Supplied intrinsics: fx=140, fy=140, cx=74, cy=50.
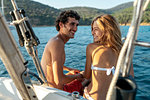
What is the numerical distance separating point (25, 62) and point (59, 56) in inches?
35.1

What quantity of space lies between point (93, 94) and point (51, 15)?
2286 inches

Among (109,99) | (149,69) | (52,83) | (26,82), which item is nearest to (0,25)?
(26,82)

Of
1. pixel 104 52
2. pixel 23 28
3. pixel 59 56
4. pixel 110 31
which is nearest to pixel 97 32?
pixel 110 31

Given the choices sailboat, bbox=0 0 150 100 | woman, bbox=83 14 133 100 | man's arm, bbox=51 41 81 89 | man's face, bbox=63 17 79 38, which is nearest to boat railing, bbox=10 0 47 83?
sailboat, bbox=0 0 150 100

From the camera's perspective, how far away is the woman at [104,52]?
1583 millimetres

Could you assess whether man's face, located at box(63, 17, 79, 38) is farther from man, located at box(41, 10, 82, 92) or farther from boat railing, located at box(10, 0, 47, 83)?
boat railing, located at box(10, 0, 47, 83)

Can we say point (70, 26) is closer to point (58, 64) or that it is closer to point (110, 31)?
point (58, 64)

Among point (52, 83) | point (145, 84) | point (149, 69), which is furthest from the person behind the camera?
point (149, 69)

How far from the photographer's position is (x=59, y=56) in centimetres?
195

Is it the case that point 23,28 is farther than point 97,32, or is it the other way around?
point 97,32

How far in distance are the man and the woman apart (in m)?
0.48

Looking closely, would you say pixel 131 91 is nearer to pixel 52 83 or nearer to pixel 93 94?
pixel 93 94

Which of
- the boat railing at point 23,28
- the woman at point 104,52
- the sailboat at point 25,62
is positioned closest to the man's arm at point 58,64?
the sailboat at point 25,62

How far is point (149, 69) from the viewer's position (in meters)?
4.75
